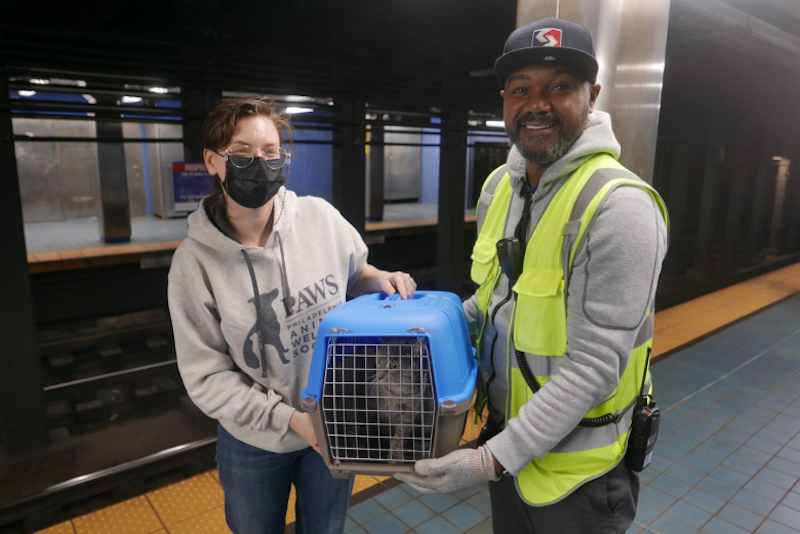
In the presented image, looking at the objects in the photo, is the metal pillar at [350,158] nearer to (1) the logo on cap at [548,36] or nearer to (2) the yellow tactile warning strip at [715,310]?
(2) the yellow tactile warning strip at [715,310]

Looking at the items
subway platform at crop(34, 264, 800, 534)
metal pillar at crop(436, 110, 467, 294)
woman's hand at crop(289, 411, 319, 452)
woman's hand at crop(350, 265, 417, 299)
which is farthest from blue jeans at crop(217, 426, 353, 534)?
metal pillar at crop(436, 110, 467, 294)

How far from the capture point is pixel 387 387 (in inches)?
56.4

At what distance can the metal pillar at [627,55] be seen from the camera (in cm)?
230

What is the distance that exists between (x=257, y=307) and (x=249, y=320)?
0.15 feet

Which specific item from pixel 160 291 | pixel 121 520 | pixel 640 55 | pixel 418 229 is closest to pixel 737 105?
pixel 418 229

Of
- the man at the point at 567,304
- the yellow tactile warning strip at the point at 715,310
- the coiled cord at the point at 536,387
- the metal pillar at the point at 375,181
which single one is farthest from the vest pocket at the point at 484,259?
the metal pillar at the point at 375,181

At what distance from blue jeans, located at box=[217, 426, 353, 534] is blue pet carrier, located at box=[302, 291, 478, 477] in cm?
34

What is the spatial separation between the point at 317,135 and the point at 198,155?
337 inches

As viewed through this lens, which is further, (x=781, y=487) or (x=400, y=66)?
(x=400, y=66)

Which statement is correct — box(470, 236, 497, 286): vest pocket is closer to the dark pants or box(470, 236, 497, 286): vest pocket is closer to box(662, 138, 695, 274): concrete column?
the dark pants

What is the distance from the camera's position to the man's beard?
1.42 meters

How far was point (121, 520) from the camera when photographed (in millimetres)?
3143

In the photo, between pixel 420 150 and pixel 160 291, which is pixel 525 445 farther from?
pixel 420 150

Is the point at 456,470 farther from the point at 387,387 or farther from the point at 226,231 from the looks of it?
the point at 226,231
